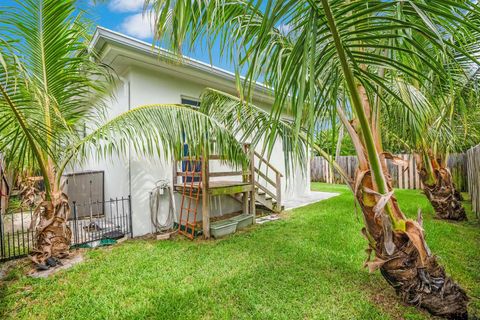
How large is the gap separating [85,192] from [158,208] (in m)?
2.55

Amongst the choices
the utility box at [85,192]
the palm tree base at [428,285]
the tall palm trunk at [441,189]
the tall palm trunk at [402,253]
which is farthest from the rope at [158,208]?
the tall palm trunk at [441,189]

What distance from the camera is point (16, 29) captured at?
377cm

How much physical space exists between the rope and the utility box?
6.11 feet

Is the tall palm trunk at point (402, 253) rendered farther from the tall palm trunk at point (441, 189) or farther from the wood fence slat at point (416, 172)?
the tall palm trunk at point (441, 189)

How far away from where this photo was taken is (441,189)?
6684 millimetres

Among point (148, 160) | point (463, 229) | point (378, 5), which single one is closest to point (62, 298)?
point (148, 160)

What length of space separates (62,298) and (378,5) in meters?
4.62

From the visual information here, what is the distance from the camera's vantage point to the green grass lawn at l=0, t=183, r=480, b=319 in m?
2.95

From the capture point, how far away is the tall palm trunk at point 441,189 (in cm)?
656

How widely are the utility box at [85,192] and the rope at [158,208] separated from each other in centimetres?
186

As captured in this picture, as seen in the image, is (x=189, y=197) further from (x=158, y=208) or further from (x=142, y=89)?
(x=142, y=89)

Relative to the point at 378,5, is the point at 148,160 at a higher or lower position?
lower

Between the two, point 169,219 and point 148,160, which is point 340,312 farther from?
point 148,160

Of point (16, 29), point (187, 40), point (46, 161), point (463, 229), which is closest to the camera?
point (187, 40)
